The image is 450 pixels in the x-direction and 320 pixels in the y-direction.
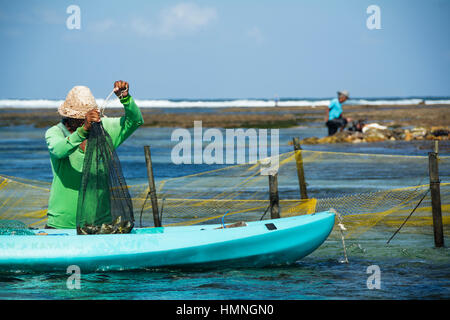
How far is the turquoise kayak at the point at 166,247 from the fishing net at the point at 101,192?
0.76ft

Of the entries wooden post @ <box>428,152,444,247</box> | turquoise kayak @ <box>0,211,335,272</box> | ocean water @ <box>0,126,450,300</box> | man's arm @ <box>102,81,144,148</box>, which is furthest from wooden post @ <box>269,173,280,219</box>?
man's arm @ <box>102,81,144,148</box>

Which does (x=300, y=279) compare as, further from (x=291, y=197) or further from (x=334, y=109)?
(x=334, y=109)

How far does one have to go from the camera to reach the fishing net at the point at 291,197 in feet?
35.1

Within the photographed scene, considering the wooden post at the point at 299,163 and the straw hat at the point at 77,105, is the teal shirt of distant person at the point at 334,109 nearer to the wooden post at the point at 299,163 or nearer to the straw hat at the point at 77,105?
the wooden post at the point at 299,163

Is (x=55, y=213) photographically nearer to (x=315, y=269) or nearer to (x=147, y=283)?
(x=147, y=283)

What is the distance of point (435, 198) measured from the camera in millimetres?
9781

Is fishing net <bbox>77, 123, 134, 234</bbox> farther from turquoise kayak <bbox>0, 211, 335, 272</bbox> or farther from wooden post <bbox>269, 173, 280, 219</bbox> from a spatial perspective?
wooden post <bbox>269, 173, 280, 219</bbox>

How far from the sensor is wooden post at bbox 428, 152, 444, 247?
9672mm

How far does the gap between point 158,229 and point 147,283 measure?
3.61 feet

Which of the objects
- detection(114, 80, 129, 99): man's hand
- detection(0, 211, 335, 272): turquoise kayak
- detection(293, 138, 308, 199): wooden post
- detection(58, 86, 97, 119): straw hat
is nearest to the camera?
detection(114, 80, 129, 99): man's hand

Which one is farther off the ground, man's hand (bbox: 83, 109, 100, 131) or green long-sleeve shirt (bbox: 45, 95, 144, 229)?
man's hand (bbox: 83, 109, 100, 131)

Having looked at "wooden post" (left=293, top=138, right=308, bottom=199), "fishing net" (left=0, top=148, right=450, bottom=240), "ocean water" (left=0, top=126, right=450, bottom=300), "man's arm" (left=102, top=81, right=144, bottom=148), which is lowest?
"ocean water" (left=0, top=126, right=450, bottom=300)

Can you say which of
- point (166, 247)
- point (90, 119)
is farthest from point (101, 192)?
point (166, 247)

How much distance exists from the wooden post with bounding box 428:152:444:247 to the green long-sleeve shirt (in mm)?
4172
